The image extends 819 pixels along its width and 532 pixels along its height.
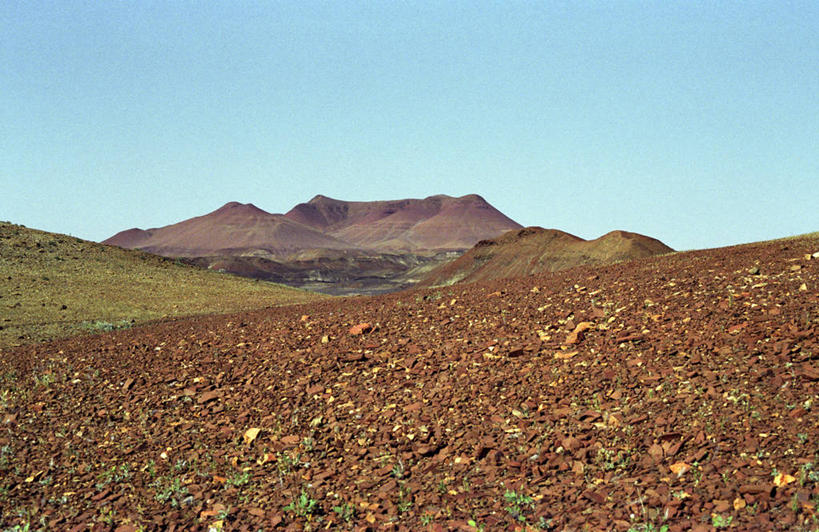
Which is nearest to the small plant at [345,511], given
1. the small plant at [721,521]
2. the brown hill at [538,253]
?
the small plant at [721,521]

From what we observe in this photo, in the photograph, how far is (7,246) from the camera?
3134 cm

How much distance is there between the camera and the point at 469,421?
716 cm

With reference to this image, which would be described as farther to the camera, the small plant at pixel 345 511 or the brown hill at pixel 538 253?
the brown hill at pixel 538 253

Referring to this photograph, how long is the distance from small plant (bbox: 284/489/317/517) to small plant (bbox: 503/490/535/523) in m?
1.75

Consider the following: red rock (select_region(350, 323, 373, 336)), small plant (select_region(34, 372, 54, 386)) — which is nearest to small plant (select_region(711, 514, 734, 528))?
red rock (select_region(350, 323, 373, 336))

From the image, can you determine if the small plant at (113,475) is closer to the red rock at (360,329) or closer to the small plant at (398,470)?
the small plant at (398,470)

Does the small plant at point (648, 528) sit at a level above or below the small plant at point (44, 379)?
below

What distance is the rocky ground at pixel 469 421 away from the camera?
5.65 metres

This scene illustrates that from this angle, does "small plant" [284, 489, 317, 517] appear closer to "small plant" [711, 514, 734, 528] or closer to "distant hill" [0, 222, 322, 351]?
"small plant" [711, 514, 734, 528]

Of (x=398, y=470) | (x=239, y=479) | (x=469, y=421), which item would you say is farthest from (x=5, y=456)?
(x=469, y=421)

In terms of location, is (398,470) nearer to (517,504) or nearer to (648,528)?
(517,504)

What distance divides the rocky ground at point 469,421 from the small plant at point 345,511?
2cm

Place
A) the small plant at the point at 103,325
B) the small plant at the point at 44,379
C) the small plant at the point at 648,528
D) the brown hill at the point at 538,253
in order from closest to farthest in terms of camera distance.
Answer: the small plant at the point at 648,528
the small plant at the point at 44,379
the small plant at the point at 103,325
the brown hill at the point at 538,253

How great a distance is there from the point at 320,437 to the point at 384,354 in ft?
7.46
